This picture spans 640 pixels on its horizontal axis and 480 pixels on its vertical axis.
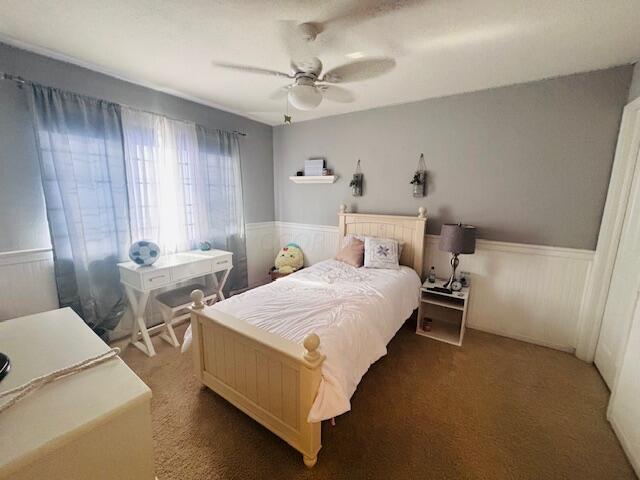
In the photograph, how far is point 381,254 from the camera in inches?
113

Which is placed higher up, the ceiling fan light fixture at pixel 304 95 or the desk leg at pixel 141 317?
the ceiling fan light fixture at pixel 304 95

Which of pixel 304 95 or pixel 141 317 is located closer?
pixel 304 95

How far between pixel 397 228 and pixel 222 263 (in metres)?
2.02

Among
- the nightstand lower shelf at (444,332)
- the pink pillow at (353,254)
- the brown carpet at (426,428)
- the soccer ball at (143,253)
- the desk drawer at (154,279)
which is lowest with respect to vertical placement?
the brown carpet at (426,428)

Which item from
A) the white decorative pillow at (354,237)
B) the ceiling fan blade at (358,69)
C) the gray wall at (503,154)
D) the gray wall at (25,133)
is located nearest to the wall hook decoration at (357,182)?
the gray wall at (503,154)

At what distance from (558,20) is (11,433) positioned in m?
2.92

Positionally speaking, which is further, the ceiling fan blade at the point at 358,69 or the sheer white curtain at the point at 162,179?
the sheer white curtain at the point at 162,179

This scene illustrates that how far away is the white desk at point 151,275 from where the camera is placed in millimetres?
2324

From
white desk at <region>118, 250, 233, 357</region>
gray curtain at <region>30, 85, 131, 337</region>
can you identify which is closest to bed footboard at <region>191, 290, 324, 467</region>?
white desk at <region>118, 250, 233, 357</region>

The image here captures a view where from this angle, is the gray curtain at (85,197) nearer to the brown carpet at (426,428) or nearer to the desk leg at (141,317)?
the desk leg at (141,317)

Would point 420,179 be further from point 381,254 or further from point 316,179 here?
point 316,179

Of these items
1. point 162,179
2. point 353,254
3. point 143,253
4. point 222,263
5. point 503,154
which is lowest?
point 222,263

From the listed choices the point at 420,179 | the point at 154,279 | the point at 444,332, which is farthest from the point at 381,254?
the point at 154,279

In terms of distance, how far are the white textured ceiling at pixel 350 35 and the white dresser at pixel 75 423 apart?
1.81 meters
